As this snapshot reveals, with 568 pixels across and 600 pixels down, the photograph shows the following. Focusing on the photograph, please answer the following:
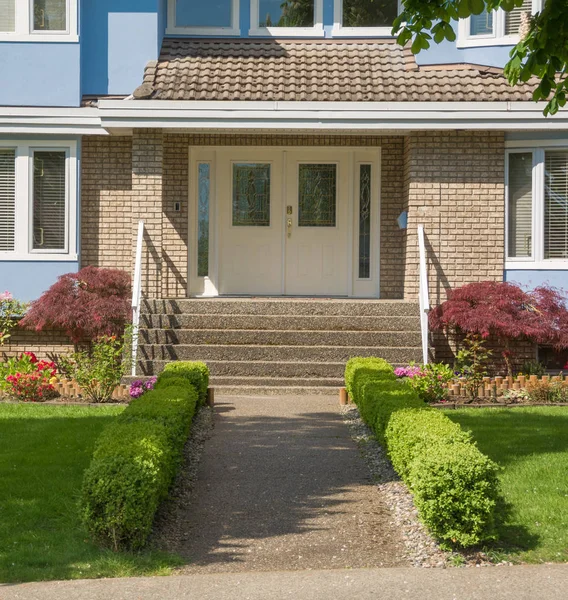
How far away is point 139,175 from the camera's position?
13.6 meters

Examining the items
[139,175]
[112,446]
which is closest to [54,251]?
[139,175]

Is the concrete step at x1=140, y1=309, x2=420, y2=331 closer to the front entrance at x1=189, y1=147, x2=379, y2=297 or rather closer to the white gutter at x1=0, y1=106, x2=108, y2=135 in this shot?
the front entrance at x1=189, y1=147, x2=379, y2=297

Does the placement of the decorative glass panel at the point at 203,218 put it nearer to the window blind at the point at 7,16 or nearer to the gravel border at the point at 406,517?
the window blind at the point at 7,16

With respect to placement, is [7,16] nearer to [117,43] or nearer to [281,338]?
[117,43]

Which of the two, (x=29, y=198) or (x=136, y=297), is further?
(x=29, y=198)

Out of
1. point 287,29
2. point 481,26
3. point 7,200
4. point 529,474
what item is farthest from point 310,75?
point 529,474

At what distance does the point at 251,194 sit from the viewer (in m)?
15.3

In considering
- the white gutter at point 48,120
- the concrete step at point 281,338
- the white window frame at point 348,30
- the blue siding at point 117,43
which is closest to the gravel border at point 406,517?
the concrete step at point 281,338

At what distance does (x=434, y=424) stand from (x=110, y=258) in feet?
28.2

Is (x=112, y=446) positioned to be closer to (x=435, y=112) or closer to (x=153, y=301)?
(x=153, y=301)

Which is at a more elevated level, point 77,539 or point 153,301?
point 153,301

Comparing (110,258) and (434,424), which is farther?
(110,258)

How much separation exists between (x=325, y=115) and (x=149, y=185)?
283cm

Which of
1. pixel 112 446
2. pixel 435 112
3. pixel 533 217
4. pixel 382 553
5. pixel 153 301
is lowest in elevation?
pixel 382 553
